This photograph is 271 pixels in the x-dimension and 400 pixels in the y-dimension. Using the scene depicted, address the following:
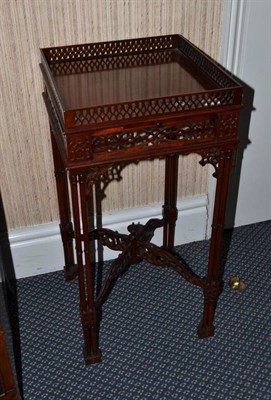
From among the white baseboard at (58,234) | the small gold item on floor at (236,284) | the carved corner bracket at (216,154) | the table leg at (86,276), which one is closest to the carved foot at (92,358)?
the table leg at (86,276)

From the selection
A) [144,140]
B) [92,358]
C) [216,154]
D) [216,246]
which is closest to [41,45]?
[144,140]

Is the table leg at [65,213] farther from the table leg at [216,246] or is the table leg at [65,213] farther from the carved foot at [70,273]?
the table leg at [216,246]

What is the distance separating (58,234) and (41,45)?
73 cm

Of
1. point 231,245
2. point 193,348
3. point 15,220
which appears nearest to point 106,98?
point 15,220

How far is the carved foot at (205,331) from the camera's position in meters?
1.92

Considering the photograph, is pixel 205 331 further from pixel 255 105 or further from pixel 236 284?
pixel 255 105

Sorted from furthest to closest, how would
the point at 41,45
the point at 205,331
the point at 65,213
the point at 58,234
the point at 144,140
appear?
the point at 58,234, the point at 65,213, the point at 205,331, the point at 41,45, the point at 144,140

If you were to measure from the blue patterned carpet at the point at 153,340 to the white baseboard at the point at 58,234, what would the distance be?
6cm

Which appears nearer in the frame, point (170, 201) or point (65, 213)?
point (65, 213)

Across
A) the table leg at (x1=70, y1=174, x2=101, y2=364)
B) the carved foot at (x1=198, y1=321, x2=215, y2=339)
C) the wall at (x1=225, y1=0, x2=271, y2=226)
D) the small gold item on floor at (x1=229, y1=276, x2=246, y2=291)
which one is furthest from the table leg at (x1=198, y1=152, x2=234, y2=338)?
the wall at (x1=225, y1=0, x2=271, y2=226)

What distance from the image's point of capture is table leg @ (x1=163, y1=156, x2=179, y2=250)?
2068 mm

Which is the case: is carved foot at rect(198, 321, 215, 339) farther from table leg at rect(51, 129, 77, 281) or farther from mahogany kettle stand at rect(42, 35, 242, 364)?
table leg at rect(51, 129, 77, 281)

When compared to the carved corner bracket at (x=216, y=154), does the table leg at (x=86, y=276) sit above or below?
below

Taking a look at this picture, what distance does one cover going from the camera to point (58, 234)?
215cm
